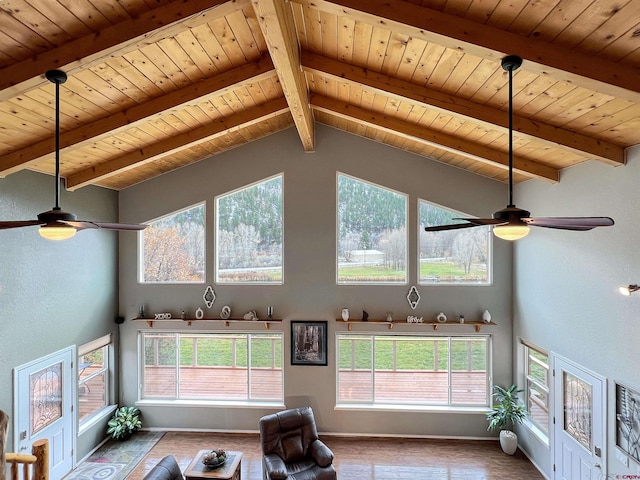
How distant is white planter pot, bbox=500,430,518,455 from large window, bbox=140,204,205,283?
560 centimetres

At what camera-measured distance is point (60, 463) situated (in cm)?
515

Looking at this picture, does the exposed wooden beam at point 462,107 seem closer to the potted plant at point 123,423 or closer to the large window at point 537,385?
the large window at point 537,385

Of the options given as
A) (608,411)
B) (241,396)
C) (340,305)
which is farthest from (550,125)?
(241,396)

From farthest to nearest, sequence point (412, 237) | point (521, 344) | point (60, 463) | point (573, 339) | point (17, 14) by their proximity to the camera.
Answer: point (412, 237) → point (521, 344) → point (60, 463) → point (573, 339) → point (17, 14)

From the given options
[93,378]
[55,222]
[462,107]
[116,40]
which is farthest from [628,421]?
[93,378]

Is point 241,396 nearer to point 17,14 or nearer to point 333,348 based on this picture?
point 333,348

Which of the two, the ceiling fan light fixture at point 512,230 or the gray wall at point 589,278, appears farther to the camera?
the gray wall at point 589,278

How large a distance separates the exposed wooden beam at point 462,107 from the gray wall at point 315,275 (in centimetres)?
247

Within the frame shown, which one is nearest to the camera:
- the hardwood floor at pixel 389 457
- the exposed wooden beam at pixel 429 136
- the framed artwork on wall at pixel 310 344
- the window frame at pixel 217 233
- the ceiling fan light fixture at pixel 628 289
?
the ceiling fan light fixture at pixel 628 289

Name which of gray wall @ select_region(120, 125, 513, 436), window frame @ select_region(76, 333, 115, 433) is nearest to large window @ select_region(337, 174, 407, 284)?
gray wall @ select_region(120, 125, 513, 436)

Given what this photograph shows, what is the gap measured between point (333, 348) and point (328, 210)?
2.41m

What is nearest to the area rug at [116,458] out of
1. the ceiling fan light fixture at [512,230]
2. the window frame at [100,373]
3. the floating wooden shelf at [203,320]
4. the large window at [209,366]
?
the window frame at [100,373]

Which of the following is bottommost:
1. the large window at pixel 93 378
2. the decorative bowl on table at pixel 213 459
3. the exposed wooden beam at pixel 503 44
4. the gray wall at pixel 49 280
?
the decorative bowl on table at pixel 213 459

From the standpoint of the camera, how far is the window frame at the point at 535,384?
513 cm
